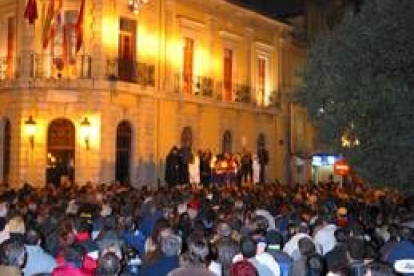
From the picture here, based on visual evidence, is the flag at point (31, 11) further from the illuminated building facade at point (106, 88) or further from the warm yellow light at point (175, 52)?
the warm yellow light at point (175, 52)

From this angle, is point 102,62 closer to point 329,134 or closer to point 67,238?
point 329,134

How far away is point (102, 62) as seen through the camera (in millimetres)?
27406

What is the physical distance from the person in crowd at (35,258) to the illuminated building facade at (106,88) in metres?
17.8

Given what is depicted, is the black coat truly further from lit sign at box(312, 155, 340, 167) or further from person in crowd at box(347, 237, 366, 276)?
person in crowd at box(347, 237, 366, 276)

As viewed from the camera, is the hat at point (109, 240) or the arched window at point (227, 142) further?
the arched window at point (227, 142)

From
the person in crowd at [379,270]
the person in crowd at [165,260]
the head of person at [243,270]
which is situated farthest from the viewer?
the person in crowd at [165,260]

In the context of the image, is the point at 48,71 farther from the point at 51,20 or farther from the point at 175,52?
the point at 175,52

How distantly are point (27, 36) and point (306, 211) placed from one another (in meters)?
16.1

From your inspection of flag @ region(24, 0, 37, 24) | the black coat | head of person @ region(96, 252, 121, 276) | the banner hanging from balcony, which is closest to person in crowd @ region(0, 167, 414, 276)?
head of person @ region(96, 252, 121, 276)

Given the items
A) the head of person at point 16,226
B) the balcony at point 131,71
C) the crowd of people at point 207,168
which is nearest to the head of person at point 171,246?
the head of person at point 16,226

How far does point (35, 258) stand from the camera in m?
9.08

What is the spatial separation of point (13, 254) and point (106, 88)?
19.7m

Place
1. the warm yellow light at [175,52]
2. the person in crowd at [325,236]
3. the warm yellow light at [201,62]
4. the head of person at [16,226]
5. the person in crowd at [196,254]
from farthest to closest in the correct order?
1. the warm yellow light at [201,62]
2. the warm yellow light at [175,52]
3. the person in crowd at [325,236]
4. the head of person at [16,226]
5. the person in crowd at [196,254]

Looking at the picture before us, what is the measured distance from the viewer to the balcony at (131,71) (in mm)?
27781
